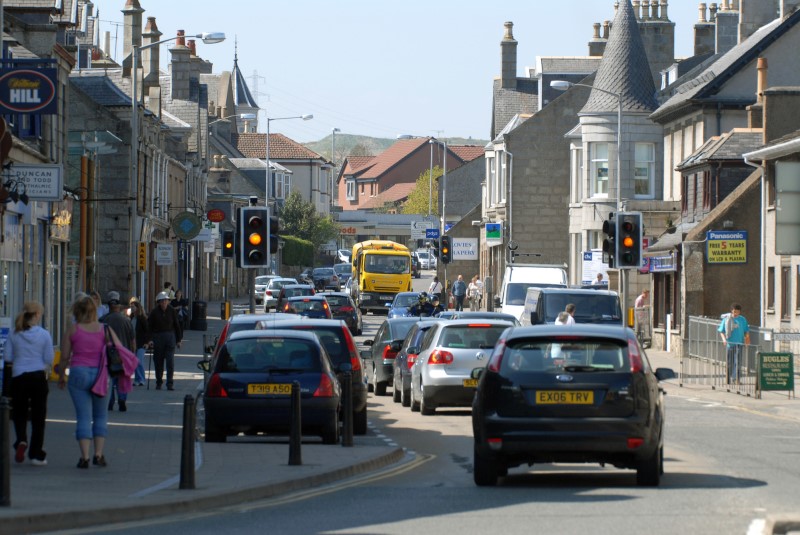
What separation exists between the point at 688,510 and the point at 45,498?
17.1 feet

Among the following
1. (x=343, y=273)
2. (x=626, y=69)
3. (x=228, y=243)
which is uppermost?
(x=626, y=69)

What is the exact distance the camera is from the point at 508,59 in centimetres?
8612

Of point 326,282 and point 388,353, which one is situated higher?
point 326,282

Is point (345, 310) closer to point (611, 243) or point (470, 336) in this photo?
point (611, 243)

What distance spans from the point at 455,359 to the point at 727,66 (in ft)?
102

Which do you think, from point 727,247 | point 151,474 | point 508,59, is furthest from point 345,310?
point 151,474

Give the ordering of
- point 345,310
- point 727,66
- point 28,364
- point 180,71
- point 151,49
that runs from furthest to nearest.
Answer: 1. point 180,71
2. point 151,49
3. point 345,310
4. point 727,66
5. point 28,364

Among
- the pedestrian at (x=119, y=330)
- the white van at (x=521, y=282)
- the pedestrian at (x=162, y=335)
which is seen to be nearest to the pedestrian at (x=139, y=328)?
the pedestrian at (x=162, y=335)

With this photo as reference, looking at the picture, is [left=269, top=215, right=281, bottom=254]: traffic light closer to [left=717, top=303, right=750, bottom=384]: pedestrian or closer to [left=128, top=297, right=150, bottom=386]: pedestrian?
[left=128, top=297, right=150, bottom=386]: pedestrian

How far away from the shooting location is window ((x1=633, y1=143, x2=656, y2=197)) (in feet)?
199

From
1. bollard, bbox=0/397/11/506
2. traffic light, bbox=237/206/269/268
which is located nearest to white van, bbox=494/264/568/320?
traffic light, bbox=237/206/269/268

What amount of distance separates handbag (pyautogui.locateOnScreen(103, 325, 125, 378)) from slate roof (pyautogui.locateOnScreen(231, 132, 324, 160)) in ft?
432

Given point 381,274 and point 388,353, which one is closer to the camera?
point 388,353

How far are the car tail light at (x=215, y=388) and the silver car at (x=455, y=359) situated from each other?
614cm
